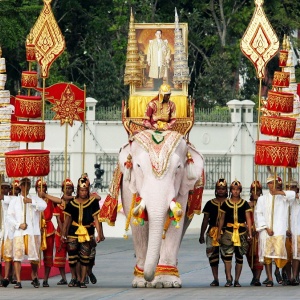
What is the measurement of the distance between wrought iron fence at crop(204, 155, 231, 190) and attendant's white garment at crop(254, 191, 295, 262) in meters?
17.5

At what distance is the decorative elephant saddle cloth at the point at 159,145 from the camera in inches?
927

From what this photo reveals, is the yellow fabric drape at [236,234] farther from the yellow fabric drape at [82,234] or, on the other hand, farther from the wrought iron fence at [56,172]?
the wrought iron fence at [56,172]

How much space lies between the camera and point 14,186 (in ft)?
80.9

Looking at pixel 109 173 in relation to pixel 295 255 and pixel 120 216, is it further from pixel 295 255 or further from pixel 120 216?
pixel 295 255

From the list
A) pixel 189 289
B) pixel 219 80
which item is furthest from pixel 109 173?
pixel 189 289

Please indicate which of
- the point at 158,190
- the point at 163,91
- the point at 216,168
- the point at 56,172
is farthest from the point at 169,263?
the point at 216,168

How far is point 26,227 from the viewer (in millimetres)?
24078

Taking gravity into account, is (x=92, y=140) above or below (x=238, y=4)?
below

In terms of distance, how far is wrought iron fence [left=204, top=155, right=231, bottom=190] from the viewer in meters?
42.4

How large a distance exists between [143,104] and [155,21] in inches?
1077

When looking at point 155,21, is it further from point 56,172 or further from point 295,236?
point 295,236

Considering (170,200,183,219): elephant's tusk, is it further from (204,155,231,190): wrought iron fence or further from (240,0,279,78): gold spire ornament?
(204,155,231,190): wrought iron fence

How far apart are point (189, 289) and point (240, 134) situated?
19.8m

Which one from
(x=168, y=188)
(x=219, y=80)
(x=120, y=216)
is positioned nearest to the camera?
(x=168, y=188)
